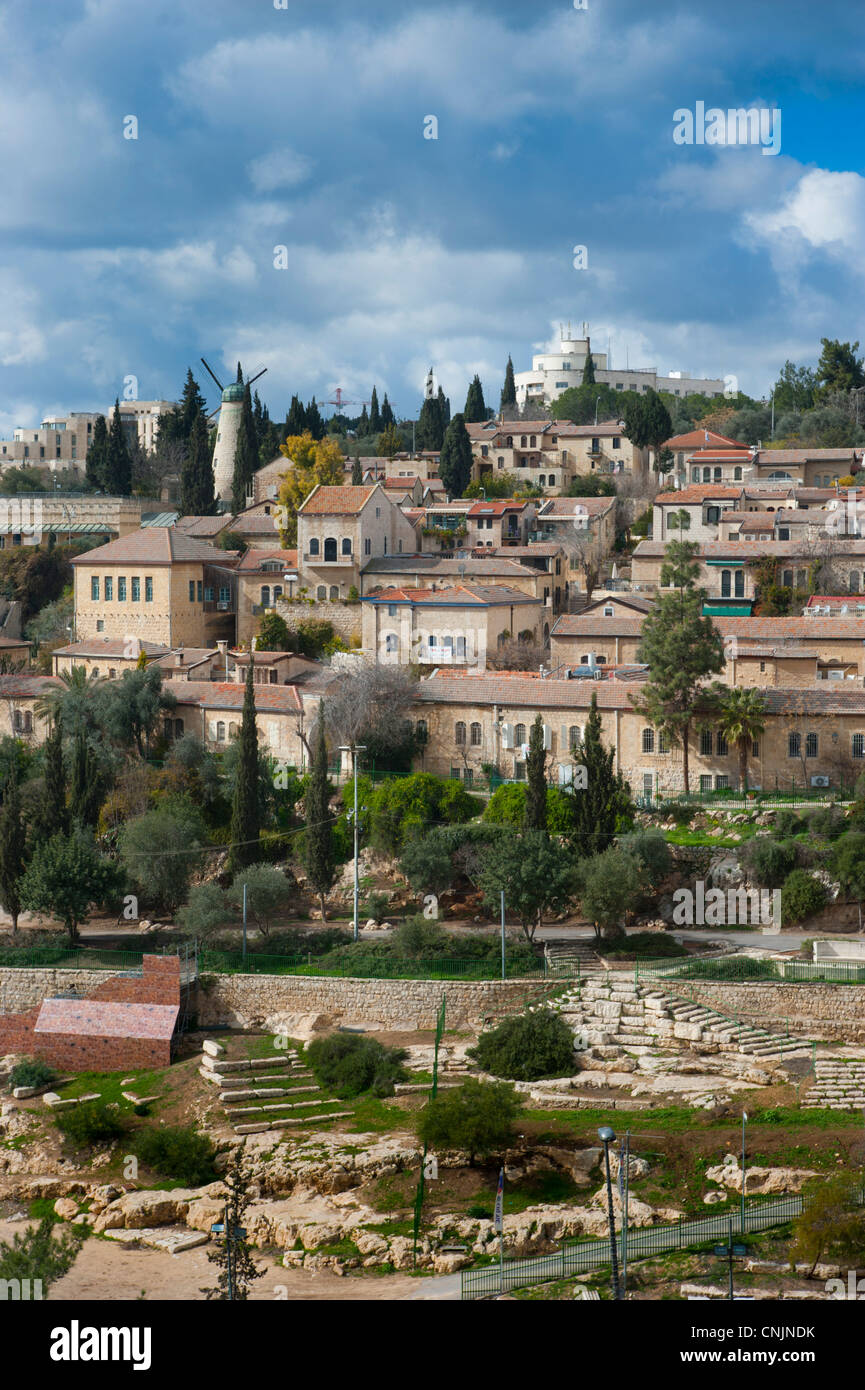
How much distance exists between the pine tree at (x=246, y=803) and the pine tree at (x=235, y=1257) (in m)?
18.3

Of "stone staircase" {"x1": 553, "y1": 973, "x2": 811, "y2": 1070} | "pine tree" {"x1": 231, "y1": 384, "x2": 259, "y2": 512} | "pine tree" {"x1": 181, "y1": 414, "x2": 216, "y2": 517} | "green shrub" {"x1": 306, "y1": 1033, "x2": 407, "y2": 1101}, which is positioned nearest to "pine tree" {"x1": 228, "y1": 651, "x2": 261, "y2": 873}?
"green shrub" {"x1": 306, "y1": 1033, "x2": 407, "y2": 1101}

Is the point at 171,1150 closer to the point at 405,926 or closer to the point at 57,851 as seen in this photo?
the point at 405,926

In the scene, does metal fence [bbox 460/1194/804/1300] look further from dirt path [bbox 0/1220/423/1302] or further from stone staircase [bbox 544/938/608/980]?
stone staircase [bbox 544/938/608/980]

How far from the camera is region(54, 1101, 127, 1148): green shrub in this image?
106 feet

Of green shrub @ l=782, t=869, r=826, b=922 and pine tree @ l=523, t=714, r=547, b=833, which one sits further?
pine tree @ l=523, t=714, r=547, b=833

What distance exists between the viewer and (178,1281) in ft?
84.5

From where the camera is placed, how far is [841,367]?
92.9m

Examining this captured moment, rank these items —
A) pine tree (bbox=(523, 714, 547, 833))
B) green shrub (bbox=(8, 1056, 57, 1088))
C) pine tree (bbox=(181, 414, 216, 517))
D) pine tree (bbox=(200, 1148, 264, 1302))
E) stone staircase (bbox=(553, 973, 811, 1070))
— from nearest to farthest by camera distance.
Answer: pine tree (bbox=(200, 1148, 264, 1302)) → stone staircase (bbox=(553, 973, 811, 1070)) → green shrub (bbox=(8, 1056, 57, 1088)) → pine tree (bbox=(523, 714, 547, 833)) → pine tree (bbox=(181, 414, 216, 517))

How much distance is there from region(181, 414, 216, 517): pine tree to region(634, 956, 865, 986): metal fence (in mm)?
44206

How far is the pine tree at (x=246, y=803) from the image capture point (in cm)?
4506
